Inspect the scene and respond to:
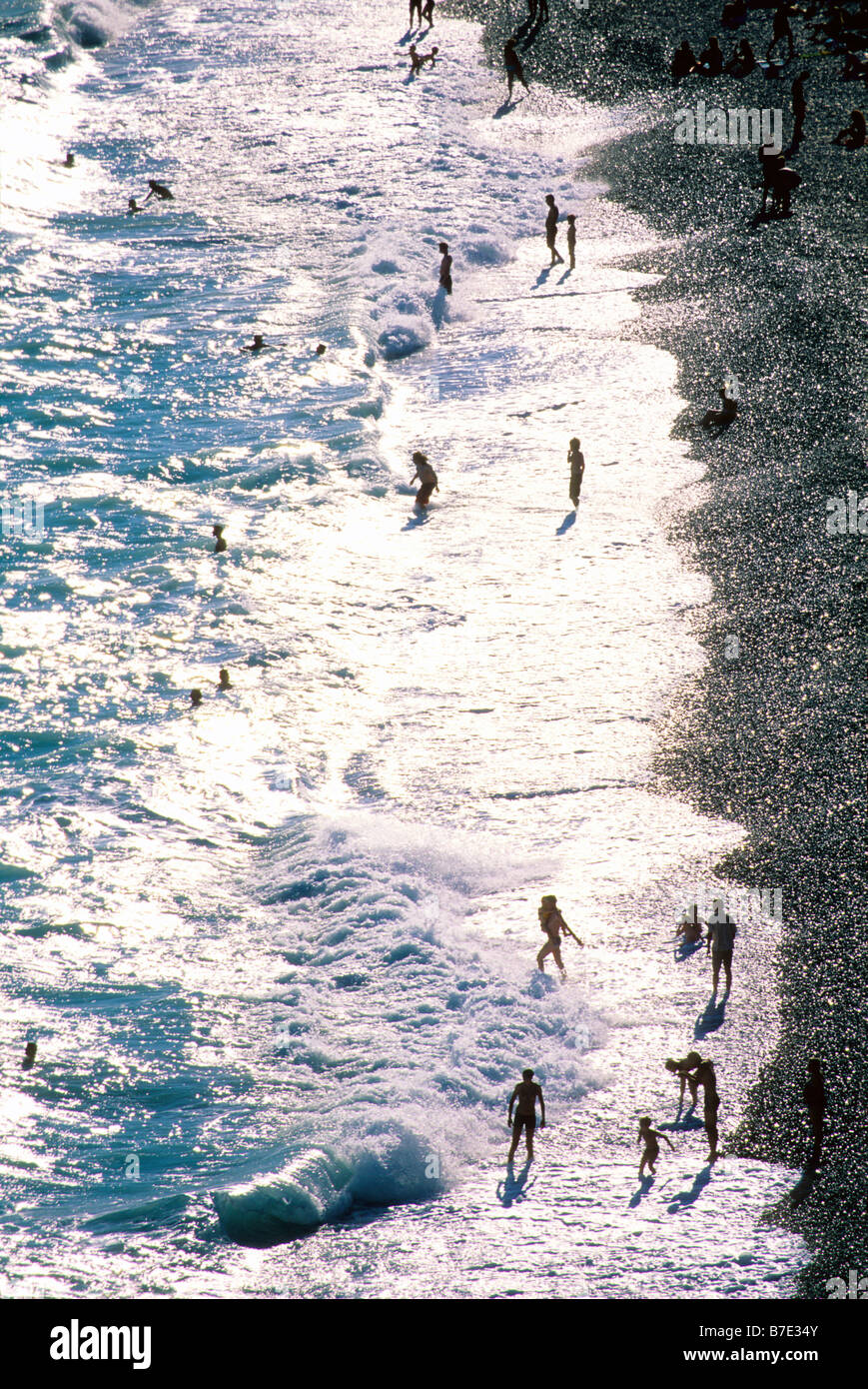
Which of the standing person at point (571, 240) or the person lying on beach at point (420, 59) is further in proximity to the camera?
the person lying on beach at point (420, 59)

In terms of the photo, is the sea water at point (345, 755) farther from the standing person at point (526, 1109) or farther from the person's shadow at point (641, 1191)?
the standing person at point (526, 1109)

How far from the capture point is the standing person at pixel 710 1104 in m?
14.6

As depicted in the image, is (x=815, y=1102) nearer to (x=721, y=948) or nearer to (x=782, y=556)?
(x=721, y=948)

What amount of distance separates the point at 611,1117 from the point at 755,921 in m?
3.66

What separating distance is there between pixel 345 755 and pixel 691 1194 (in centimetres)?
942

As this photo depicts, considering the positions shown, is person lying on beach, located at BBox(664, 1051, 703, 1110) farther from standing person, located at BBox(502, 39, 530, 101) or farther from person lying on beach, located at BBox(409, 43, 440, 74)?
person lying on beach, located at BBox(409, 43, 440, 74)

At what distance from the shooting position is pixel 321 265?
38.3 m

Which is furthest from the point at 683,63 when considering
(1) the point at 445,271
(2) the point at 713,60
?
(1) the point at 445,271

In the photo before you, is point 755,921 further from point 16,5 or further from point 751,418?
point 16,5

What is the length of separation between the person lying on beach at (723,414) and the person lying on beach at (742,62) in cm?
1810

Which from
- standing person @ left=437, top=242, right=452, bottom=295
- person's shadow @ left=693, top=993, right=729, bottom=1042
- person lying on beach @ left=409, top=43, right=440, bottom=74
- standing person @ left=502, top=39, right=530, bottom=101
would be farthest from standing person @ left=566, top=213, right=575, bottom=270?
person's shadow @ left=693, top=993, right=729, bottom=1042

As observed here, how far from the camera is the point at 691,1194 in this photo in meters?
14.3

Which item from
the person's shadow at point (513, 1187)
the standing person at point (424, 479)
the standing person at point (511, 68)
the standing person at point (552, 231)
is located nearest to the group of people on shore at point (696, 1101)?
the person's shadow at point (513, 1187)

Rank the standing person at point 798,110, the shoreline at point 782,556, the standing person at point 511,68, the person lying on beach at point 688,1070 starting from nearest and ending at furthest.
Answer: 1. the person lying on beach at point 688,1070
2. the shoreline at point 782,556
3. the standing person at point 798,110
4. the standing person at point 511,68
